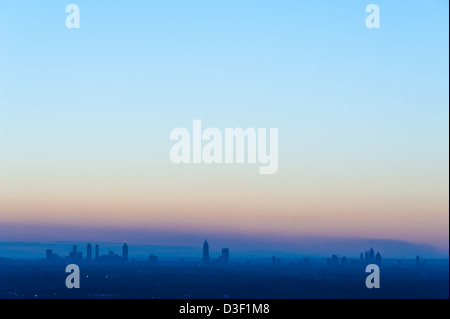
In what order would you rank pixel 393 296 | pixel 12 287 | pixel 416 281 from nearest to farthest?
pixel 393 296, pixel 12 287, pixel 416 281

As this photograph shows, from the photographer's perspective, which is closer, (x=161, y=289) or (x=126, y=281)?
(x=161, y=289)

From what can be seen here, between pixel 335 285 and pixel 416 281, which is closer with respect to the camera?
pixel 335 285
